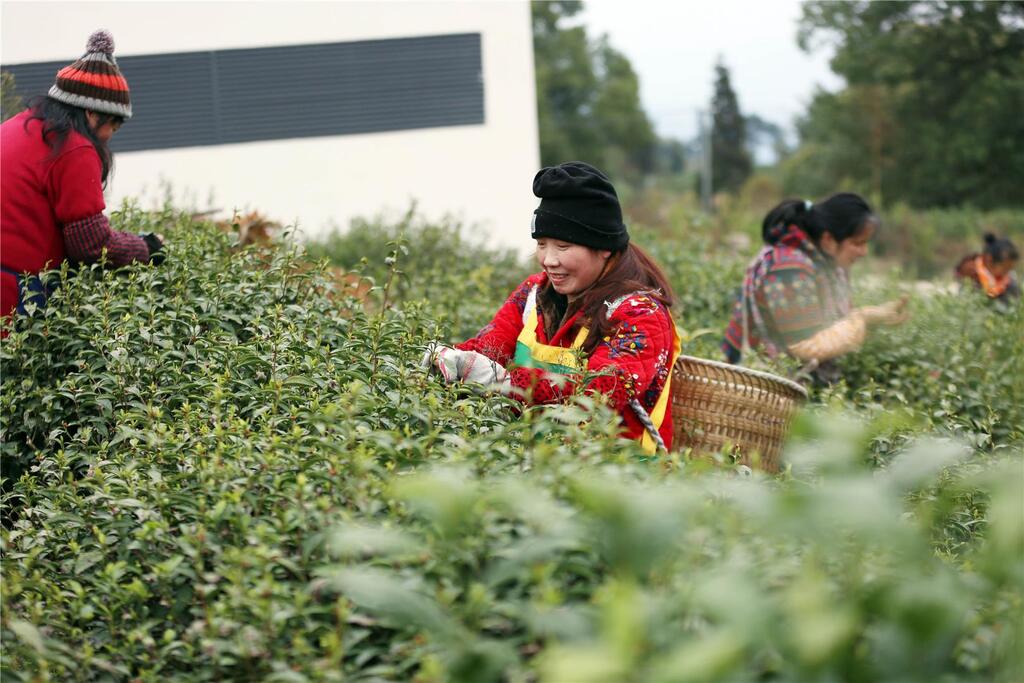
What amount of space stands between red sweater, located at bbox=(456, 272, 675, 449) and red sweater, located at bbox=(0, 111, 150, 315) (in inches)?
48.3

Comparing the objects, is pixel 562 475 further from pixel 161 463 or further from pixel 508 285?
pixel 508 285

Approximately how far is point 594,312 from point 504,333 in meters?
0.34

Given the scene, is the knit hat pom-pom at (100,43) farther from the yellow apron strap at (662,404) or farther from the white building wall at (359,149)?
the white building wall at (359,149)

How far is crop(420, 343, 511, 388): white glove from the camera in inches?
127

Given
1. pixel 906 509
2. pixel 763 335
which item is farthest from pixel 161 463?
pixel 763 335

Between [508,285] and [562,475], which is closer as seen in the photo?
[562,475]

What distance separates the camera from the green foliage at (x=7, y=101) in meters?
5.64

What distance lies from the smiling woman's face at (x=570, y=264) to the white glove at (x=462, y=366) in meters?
0.42

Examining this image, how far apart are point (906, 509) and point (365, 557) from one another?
195 centimetres

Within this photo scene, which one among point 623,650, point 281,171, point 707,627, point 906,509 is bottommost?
point 906,509

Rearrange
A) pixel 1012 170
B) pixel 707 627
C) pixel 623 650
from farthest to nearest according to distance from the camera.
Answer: pixel 1012 170, pixel 707 627, pixel 623 650

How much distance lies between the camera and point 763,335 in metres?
5.43

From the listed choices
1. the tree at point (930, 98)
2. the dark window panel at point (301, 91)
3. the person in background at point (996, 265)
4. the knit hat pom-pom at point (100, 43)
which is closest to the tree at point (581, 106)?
the tree at point (930, 98)

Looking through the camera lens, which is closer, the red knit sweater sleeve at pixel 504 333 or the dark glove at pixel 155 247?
the red knit sweater sleeve at pixel 504 333
